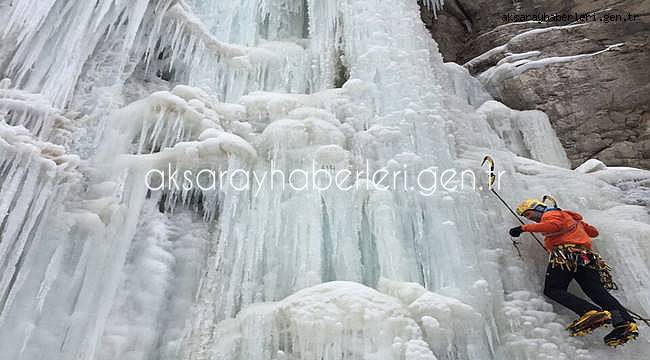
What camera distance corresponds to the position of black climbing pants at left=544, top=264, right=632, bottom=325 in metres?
3.80

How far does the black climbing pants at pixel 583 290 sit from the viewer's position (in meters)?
3.80

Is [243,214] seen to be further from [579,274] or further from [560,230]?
[579,274]

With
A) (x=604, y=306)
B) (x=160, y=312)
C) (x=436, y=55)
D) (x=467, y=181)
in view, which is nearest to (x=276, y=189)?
(x=160, y=312)

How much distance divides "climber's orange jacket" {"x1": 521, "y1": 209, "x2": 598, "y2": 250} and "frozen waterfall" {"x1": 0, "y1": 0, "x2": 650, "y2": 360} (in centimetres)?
32

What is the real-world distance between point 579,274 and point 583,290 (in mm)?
127

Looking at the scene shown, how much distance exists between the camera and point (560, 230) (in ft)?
13.9

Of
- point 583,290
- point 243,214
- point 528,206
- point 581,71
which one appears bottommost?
point 581,71

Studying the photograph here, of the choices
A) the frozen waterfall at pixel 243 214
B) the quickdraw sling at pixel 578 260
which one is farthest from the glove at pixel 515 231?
the quickdraw sling at pixel 578 260

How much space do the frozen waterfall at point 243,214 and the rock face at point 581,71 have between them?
234 centimetres

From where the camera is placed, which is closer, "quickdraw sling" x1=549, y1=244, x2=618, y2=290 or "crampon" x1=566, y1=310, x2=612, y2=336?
"crampon" x1=566, y1=310, x2=612, y2=336

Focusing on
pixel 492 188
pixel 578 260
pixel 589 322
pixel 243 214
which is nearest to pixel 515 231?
pixel 578 260

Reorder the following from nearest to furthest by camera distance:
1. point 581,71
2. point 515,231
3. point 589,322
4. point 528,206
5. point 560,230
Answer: point 589,322, point 560,230, point 515,231, point 528,206, point 581,71

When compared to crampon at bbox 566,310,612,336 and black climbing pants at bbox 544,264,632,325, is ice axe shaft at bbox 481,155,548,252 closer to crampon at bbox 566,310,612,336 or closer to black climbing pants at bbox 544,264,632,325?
black climbing pants at bbox 544,264,632,325

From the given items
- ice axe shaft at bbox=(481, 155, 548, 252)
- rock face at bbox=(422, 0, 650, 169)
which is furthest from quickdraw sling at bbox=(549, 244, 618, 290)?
rock face at bbox=(422, 0, 650, 169)
